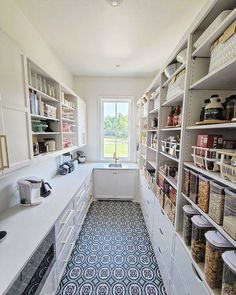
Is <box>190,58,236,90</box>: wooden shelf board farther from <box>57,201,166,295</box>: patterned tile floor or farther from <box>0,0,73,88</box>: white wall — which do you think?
<box>57,201,166,295</box>: patterned tile floor

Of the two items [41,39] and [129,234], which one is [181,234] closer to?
[129,234]

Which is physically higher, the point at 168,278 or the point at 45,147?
the point at 45,147

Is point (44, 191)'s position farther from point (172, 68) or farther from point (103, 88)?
point (103, 88)

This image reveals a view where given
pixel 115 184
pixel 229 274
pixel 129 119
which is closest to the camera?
pixel 229 274

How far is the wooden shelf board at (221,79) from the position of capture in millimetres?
768

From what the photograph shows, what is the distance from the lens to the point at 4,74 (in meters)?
1.09

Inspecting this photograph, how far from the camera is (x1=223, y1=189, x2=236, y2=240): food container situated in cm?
71

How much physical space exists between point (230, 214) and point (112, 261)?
1649 millimetres

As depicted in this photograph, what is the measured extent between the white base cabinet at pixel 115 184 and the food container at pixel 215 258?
2.42 m

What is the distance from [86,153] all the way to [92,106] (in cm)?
114

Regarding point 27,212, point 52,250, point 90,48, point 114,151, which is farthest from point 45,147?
point 114,151

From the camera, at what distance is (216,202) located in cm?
84

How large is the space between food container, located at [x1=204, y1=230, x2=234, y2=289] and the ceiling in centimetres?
198

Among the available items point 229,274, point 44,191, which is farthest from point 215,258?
point 44,191
